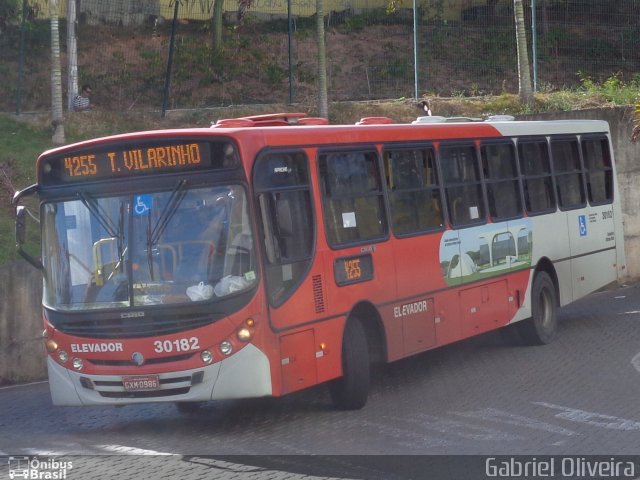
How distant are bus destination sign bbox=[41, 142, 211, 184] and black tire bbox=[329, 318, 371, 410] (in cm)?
234

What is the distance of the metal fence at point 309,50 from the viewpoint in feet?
84.1

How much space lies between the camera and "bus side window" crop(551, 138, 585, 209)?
52.2ft

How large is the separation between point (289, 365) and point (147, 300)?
55.5 inches

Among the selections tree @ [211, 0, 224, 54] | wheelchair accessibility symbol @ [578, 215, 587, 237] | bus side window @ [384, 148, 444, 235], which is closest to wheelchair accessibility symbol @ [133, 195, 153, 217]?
bus side window @ [384, 148, 444, 235]

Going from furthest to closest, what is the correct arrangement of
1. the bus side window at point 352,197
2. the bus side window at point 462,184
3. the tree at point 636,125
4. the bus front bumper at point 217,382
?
1. the tree at point 636,125
2. the bus side window at point 462,184
3. the bus side window at point 352,197
4. the bus front bumper at point 217,382

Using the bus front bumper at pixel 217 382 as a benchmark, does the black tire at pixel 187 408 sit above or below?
below

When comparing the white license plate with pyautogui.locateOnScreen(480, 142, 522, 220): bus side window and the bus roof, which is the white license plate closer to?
the bus roof

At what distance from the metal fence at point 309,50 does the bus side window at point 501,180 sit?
10.4 m

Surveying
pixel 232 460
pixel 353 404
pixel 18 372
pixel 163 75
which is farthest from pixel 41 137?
pixel 232 460

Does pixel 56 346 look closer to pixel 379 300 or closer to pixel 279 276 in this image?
pixel 279 276

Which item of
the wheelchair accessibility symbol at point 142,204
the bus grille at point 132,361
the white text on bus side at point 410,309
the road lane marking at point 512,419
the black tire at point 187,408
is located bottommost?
the road lane marking at point 512,419

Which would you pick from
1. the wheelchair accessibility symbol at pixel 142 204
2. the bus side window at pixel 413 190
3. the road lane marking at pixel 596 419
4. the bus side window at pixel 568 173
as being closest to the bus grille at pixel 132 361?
the wheelchair accessibility symbol at pixel 142 204

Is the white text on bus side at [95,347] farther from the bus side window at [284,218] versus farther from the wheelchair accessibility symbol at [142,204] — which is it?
the bus side window at [284,218]

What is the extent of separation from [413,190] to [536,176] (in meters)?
3.43
